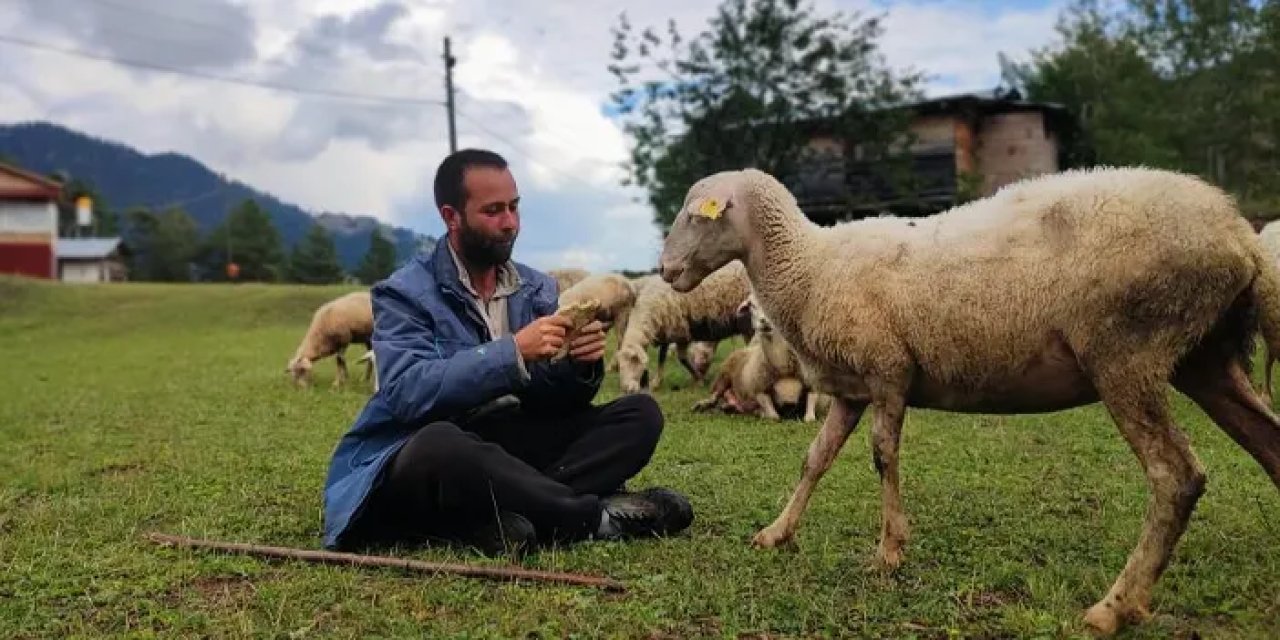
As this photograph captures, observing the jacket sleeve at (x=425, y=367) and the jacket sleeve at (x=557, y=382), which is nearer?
the jacket sleeve at (x=425, y=367)

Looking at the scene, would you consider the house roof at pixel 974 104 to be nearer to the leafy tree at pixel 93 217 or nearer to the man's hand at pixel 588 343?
the man's hand at pixel 588 343

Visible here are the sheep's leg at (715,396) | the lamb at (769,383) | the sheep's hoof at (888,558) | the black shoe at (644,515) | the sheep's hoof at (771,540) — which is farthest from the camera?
the sheep's leg at (715,396)

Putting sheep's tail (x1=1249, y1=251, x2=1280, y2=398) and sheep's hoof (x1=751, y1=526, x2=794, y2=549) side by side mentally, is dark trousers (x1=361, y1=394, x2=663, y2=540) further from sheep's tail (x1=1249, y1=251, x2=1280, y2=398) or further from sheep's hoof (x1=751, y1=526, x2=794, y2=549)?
sheep's tail (x1=1249, y1=251, x2=1280, y2=398)

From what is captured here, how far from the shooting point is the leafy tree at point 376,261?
50.1 metres

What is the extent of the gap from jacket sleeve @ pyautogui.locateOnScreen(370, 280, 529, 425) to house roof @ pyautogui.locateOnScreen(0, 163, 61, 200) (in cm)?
5479

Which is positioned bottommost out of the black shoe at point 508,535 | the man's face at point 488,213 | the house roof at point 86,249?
the black shoe at point 508,535

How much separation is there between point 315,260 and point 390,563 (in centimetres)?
7268

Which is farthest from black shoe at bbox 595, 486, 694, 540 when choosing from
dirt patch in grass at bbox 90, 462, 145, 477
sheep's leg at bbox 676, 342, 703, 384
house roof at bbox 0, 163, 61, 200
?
house roof at bbox 0, 163, 61, 200

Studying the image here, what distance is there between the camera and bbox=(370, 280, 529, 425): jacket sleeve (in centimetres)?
441

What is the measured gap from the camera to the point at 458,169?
4832 millimetres

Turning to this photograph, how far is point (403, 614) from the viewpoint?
3.83 meters

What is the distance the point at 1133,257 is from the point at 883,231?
1246 millimetres

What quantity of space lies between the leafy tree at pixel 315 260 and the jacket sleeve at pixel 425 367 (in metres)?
54.6

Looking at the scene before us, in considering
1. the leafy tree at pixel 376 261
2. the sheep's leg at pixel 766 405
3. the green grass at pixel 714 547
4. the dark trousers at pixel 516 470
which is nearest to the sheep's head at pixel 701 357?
the sheep's leg at pixel 766 405
